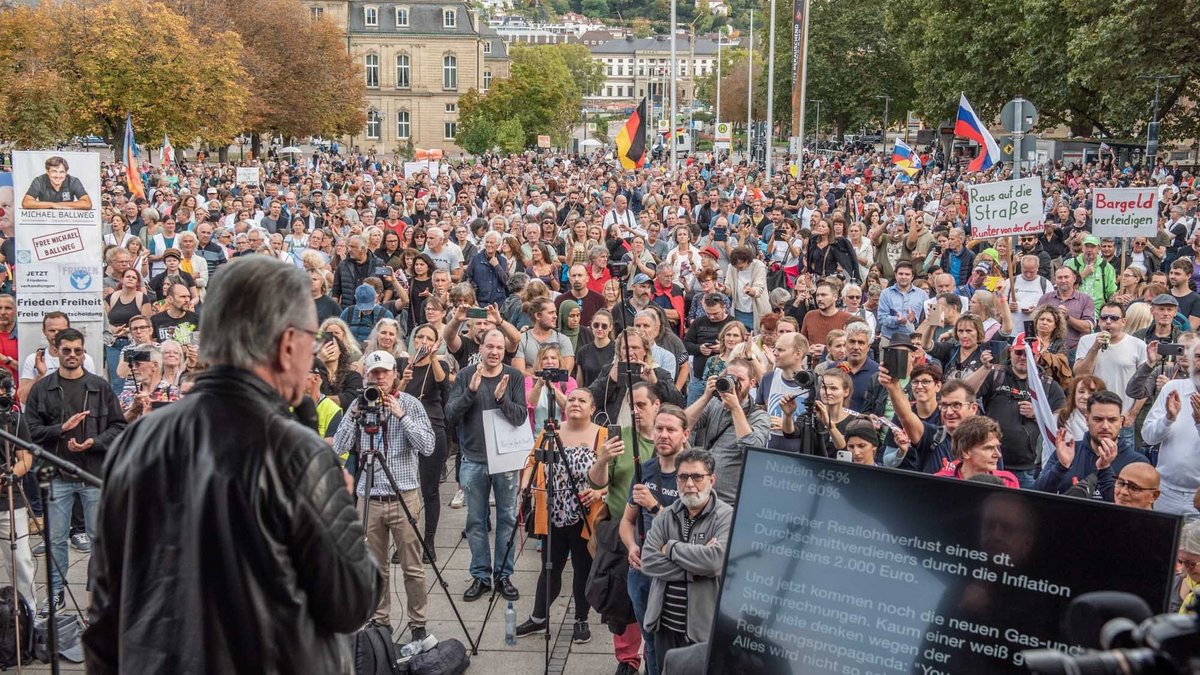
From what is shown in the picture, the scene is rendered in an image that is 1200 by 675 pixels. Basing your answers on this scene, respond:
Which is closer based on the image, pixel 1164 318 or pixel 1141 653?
pixel 1141 653

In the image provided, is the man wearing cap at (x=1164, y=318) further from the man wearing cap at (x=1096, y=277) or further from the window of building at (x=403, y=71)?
the window of building at (x=403, y=71)

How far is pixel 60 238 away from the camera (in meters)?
11.4

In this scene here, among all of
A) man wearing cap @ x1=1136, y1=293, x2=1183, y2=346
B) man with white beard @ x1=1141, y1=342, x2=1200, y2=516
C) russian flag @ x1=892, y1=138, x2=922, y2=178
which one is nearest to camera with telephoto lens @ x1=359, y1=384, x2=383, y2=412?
man with white beard @ x1=1141, y1=342, x2=1200, y2=516

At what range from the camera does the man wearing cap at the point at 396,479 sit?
7.68m

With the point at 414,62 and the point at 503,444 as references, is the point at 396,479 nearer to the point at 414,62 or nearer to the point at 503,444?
the point at 503,444

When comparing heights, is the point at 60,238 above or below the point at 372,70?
below

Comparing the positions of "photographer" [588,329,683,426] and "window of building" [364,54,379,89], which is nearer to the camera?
"photographer" [588,329,683,426]

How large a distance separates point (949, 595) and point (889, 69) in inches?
2895

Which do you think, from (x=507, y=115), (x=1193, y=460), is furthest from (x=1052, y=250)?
(x=507, y=115)

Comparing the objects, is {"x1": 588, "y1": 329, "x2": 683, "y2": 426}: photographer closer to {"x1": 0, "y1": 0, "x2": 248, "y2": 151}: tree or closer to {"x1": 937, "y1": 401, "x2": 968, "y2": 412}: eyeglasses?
{"x1": 937, "y1": 401, "x2": 968, "y2": 412}: eyeglasses

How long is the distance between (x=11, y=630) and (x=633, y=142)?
16.7 metres

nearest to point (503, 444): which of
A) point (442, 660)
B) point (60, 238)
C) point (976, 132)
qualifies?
point (442, 660)

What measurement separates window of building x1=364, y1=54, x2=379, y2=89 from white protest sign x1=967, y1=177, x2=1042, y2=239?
96145 millimetres

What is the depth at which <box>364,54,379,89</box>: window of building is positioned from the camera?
105m
